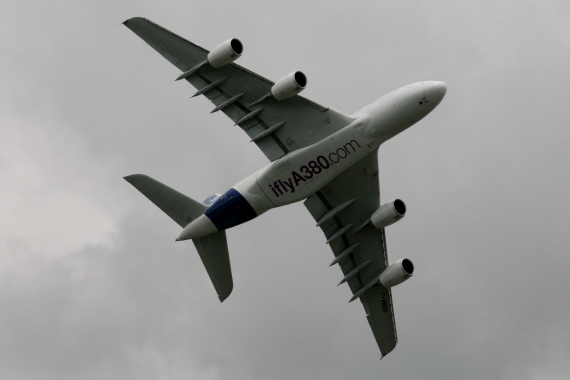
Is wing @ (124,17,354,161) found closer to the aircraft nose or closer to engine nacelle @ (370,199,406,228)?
the aircraft nose

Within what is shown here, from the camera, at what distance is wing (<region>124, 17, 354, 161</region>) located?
47841 mm

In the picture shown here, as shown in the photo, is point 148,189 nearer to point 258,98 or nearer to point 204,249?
point 204,249

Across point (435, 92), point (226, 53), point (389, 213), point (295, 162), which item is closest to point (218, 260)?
point (295, 162)

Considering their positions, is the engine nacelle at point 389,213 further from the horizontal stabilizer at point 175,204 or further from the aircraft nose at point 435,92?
the horizontal stabilizer at point 175,204

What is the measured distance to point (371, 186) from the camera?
5397 cm

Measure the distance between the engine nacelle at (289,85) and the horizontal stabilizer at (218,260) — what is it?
10844 millimetres

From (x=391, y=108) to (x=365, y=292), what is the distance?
50.2 feet

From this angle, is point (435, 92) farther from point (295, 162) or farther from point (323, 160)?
point (295, 162)

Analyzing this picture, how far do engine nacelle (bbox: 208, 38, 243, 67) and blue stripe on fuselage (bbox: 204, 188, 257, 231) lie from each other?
8.58 m

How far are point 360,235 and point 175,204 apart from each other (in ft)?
41.5

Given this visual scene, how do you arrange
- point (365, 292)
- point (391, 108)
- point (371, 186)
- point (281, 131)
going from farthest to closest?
point (365, 292) → point (371, 186) → point (281, 131) → point (391, 108)

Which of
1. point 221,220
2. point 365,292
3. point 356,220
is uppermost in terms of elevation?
point 221,220

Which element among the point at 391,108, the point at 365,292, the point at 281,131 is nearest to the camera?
the point at 391,108

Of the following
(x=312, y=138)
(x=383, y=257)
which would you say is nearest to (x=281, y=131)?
(x=312, y=138)
